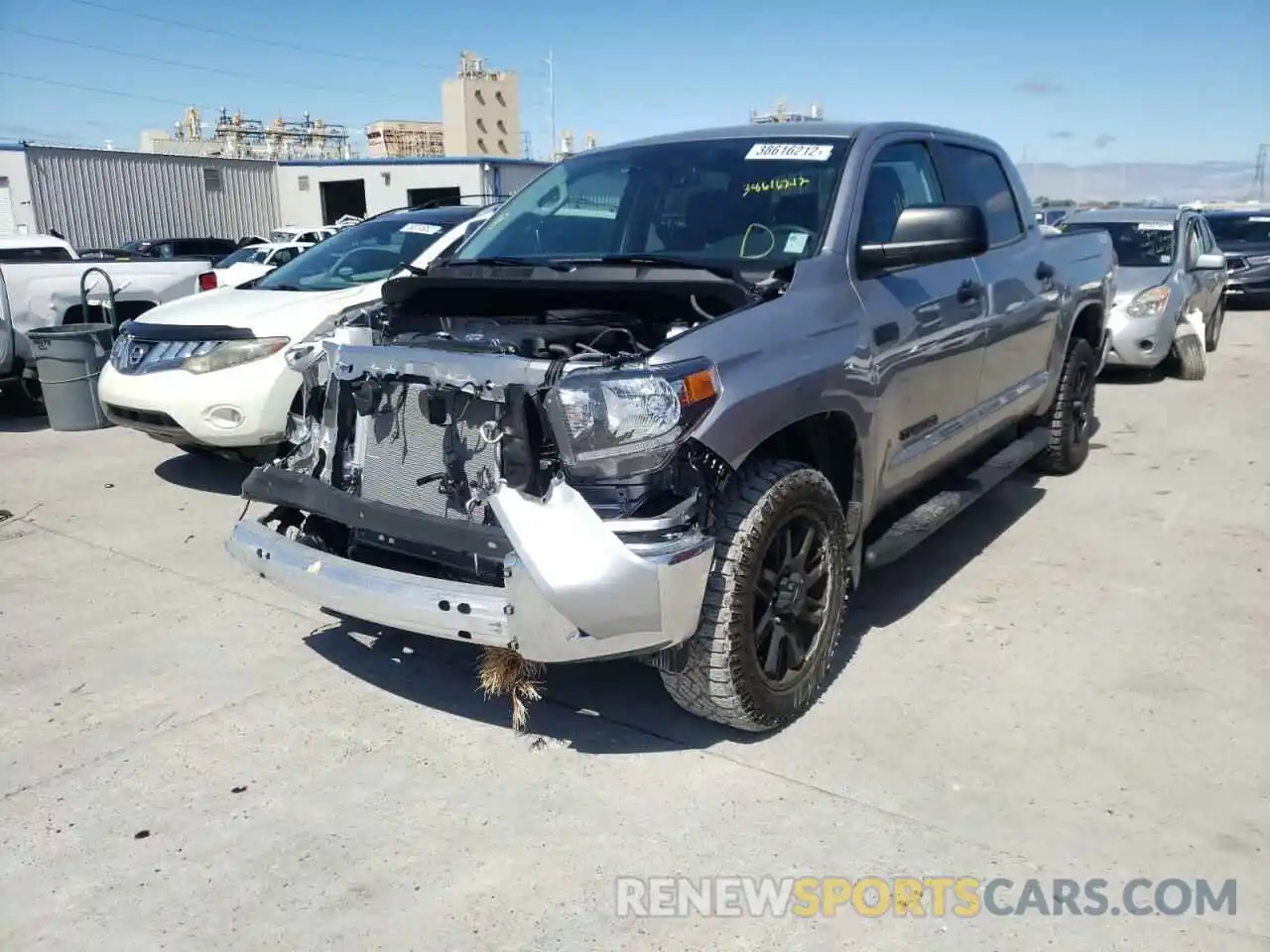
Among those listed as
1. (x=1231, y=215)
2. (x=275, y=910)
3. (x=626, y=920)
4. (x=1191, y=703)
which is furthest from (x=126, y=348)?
(x=1231, y=215)

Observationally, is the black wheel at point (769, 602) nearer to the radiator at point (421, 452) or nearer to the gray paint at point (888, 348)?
the gray paint at point (888, 348)

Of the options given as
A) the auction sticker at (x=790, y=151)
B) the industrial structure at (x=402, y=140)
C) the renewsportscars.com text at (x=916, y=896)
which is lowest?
the renewsportscars.com text at (x=916, y=896)

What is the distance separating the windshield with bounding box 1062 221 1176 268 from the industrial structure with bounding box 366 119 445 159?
62.3 metres

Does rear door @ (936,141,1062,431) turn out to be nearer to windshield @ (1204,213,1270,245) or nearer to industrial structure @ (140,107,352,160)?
windshield @ (1204,213,1270,245)

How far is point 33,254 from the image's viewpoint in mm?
11672

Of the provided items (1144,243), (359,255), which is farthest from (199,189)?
A: (1144,243)

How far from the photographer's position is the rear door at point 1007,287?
→ 4.84 metres

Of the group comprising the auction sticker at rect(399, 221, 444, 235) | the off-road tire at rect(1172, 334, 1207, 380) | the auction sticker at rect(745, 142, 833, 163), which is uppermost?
the auction sticker at rect(745, 142, 833, 163)

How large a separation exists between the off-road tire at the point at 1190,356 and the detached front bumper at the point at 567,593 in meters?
9.04

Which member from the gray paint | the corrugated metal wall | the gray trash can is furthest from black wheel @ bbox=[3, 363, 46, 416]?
the corrugated metal wall

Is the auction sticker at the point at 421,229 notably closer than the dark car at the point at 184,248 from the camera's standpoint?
Yes

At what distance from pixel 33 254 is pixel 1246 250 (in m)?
18.2

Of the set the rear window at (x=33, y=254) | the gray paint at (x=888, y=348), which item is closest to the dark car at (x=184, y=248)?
the rear window at (x=33, y=254)

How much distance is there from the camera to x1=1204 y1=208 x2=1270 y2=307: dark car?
17609 mm
